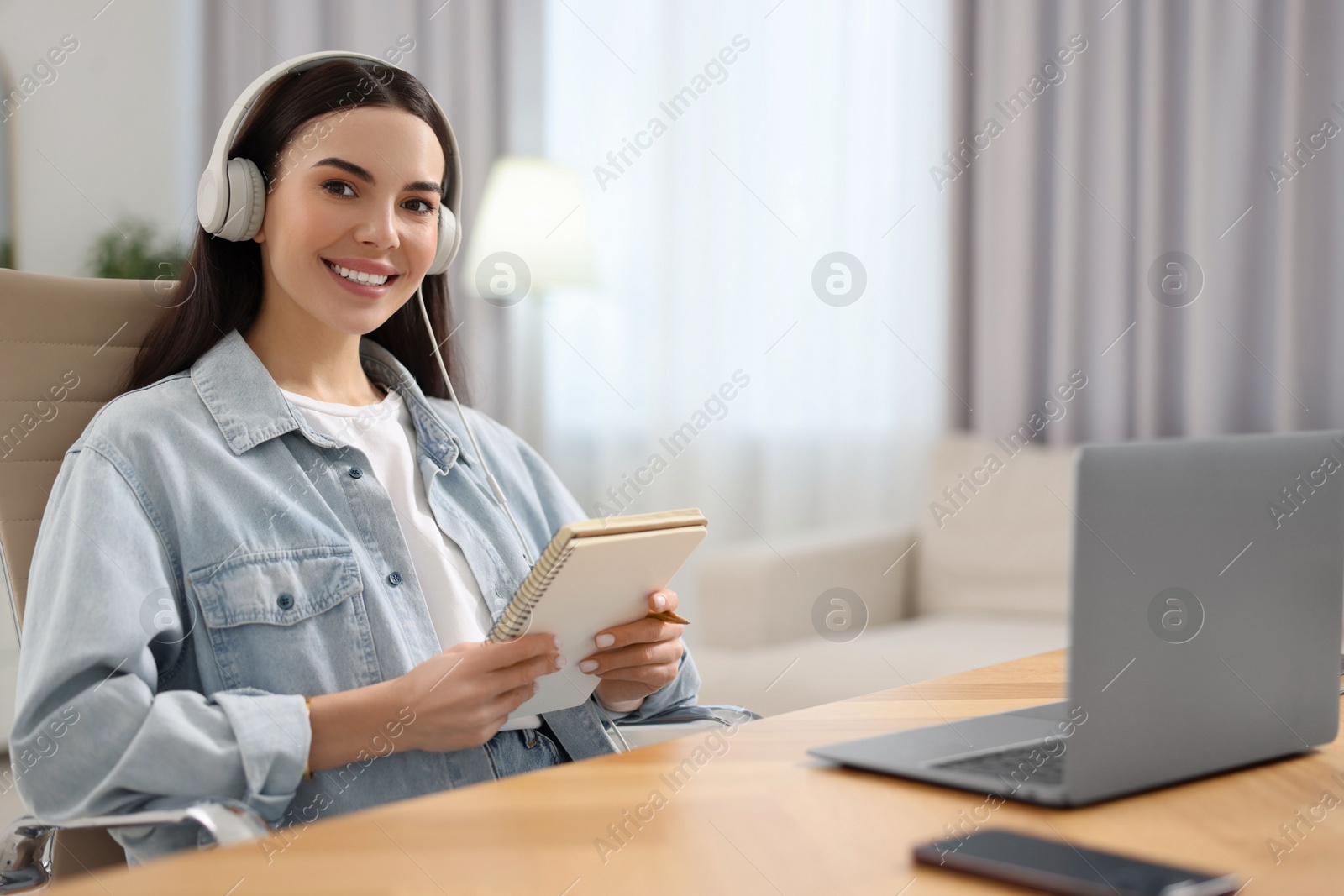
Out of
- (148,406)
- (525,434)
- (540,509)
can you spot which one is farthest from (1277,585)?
(525,434)

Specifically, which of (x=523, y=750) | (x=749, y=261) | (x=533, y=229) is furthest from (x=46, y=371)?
(x=749, y=261)

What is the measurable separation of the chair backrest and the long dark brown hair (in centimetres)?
3

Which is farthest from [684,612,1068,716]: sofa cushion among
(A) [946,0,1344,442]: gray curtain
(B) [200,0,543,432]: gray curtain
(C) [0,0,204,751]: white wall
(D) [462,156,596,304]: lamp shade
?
(C) [0,0,204,751]: white wall

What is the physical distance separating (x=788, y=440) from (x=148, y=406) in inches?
84.4

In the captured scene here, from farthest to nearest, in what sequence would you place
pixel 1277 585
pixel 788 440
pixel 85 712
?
pixel 788 440 → pixel 85 712 → pixel 1277 585

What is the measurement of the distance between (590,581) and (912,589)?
1.85 meters

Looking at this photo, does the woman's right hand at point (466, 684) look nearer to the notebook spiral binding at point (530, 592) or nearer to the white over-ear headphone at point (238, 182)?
the notebook spiral binding at point (530, 592)

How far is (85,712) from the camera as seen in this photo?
0.88m

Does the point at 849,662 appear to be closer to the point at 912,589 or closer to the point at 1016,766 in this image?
the point at 912,589

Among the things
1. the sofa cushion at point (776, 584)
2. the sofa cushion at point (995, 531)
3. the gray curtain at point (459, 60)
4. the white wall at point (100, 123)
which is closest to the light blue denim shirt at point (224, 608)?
the sofa cushion at point (776, 584)

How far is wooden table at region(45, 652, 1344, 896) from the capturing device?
0.56m

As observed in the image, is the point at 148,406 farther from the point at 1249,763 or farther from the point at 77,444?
the point at 1249,763

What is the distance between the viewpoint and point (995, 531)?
2486mm

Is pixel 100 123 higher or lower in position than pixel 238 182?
higher
